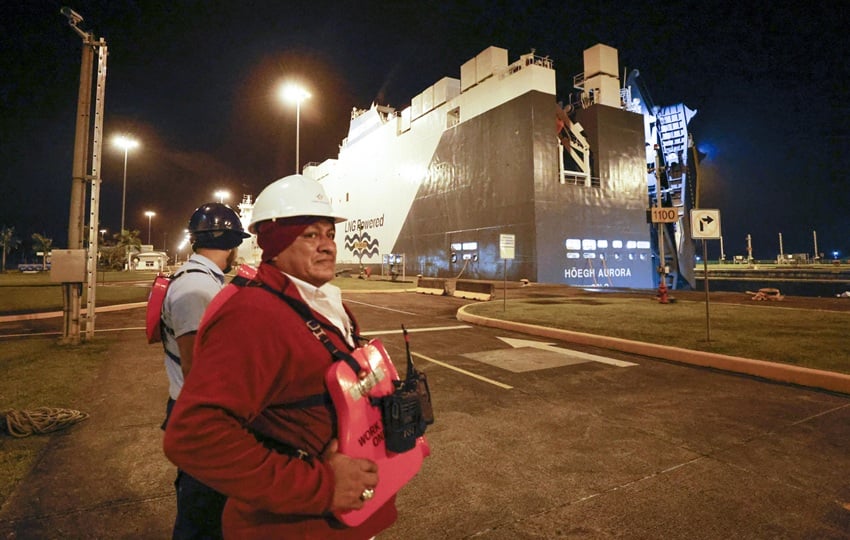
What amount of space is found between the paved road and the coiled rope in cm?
16

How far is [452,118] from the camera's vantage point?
3234 cm

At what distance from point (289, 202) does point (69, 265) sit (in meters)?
Result: 8.69

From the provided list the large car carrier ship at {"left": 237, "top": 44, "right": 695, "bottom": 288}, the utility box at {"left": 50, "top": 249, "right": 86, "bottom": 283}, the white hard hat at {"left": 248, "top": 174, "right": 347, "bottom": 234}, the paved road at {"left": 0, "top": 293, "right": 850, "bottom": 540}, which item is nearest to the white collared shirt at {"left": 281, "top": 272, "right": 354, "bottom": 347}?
the white hard hat at {"left": 248, "top": 174, "right": 347, "bottom": 234}

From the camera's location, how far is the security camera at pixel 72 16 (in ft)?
25.6

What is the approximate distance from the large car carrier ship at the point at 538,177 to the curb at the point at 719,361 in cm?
1669

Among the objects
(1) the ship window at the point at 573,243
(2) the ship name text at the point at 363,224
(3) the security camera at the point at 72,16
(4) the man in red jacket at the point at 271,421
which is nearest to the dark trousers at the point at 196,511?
(4) the man in red jacket at the point at 271,421

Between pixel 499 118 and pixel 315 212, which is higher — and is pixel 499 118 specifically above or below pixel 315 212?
above

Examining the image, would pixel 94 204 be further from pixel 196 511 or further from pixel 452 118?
pixel 452 118

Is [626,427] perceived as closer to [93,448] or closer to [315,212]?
[315,212]

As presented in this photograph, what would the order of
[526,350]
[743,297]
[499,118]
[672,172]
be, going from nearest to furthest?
[526,350] < [743,297] < [499,118] < [672,172]

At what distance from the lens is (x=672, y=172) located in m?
33.7

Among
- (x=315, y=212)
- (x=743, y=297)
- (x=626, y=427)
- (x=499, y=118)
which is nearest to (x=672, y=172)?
(x=499, y=118)

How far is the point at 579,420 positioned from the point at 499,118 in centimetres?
2608

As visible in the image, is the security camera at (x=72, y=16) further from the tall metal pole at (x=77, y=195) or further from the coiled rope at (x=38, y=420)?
the coiled rope at (x=38, y=420)
